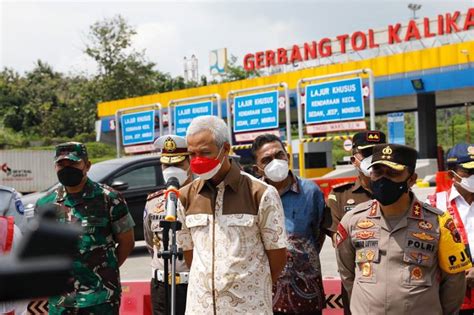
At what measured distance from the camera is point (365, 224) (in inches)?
149

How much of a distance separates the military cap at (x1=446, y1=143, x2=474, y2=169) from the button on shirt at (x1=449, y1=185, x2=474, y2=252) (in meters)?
0.18

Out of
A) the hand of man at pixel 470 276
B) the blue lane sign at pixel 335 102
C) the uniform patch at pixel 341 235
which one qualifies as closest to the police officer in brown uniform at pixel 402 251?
the uniform patch at pixel 341 235

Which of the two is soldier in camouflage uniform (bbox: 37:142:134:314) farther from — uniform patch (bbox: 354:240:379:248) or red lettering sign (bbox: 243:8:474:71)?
red lettering sign (bbox: 243:8:474:71)

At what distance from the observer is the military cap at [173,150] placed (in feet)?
16.3

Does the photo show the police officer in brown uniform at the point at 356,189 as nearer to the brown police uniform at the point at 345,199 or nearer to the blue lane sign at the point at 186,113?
the brown police uniform at the point at 345,199

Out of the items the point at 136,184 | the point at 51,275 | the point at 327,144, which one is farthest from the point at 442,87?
the point at 51,275

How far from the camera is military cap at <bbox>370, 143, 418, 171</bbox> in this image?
3691mm

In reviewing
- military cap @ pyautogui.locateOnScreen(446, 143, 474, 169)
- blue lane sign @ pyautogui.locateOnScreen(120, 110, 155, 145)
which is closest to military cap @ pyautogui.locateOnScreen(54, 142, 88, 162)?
military cap @ pyautogui.locateOnScreen(446, 143, 474, 169)

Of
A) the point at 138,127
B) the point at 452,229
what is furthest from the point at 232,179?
the point at 138,127

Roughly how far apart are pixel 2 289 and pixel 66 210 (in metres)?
A: 3.67

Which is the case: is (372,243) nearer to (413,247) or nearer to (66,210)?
(413,247)

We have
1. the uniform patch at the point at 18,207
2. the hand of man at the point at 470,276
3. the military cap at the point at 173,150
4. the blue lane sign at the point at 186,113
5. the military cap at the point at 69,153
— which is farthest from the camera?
the blue lane sign at the point at 186,113

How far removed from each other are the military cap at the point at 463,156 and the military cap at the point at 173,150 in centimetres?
180

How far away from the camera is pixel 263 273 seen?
3.56 m
